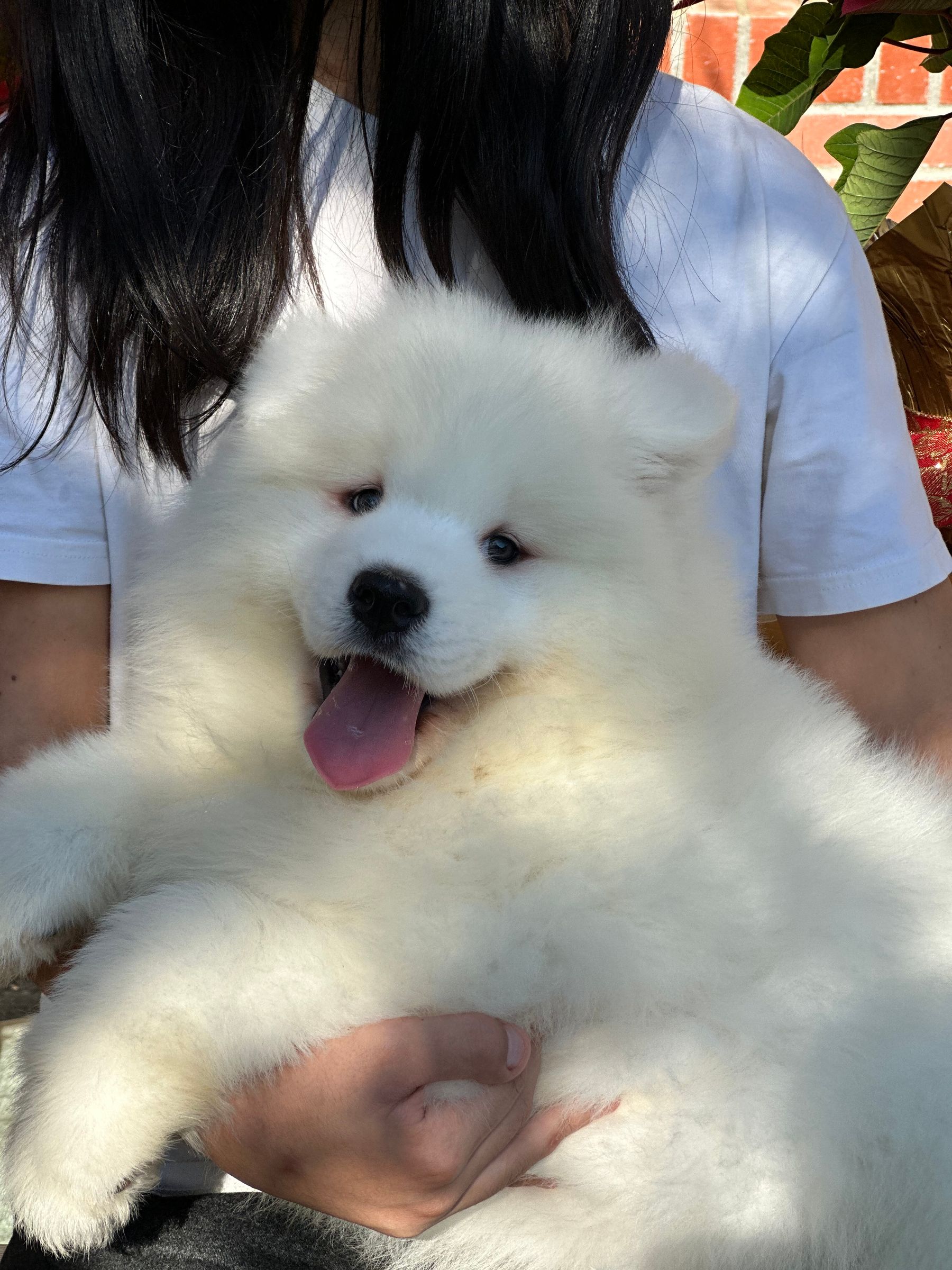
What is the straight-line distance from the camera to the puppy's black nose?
1.38 m

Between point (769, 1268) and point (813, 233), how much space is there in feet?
4.97

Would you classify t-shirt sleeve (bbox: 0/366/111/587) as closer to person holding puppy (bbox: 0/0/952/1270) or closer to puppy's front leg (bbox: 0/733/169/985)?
person holding puppy (bbox: 0/0/952/1270)

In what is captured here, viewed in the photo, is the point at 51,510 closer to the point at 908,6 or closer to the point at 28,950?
the point at 28,950

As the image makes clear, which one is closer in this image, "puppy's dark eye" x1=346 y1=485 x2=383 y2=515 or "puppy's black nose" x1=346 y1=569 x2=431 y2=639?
"puppy's black nose" x1=346 y1=569 x2=431 y2=639

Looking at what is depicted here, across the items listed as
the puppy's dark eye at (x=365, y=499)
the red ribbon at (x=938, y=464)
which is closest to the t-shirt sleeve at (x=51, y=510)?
the puppy's dark eye at (x=365, y=499)

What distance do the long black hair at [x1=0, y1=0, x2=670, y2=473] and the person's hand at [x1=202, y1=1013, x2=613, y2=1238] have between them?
0.87 metres

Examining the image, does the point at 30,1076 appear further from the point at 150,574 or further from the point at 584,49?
the point at 584,49

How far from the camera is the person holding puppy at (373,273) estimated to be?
1553 millimetres

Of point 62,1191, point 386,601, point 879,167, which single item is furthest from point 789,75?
point 62,1191

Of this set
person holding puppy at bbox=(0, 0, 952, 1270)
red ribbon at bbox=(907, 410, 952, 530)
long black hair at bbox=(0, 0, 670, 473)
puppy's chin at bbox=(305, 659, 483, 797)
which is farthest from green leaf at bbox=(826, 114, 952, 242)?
puppy's chin at bbox=(305, 659, 483, 797)

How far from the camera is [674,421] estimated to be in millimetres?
1532

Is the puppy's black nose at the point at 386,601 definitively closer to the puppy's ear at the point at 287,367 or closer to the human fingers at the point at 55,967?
the puppy's ear at the point at 287,367

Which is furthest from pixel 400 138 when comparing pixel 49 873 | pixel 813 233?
pixel 49 873

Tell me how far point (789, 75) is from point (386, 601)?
6.31ft
